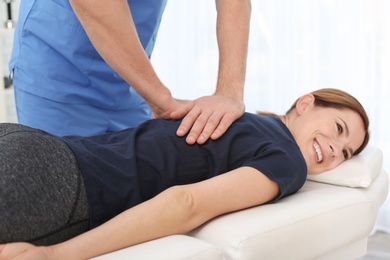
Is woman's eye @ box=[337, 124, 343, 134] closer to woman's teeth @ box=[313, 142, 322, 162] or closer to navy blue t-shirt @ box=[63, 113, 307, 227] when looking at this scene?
woman's teeth @ box=[313, 142, 322, 162]

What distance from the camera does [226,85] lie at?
186cm

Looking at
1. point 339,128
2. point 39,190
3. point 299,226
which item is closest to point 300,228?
point 299,226

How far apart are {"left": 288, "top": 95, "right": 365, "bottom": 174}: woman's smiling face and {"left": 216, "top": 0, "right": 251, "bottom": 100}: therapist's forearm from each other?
0.22m

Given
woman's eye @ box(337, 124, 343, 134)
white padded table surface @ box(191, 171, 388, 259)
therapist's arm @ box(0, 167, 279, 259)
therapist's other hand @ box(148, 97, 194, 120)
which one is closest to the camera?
therapist's arm @ box(0, 167, 279, 259)

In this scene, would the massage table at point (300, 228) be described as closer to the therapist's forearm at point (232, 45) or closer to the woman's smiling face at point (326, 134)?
the woman's smiling face at point (326, 134)

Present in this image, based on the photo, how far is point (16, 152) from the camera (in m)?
1.36

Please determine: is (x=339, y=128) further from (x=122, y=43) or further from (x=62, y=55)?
(x=62, y=55)

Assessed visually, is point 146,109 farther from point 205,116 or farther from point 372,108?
point 372,108

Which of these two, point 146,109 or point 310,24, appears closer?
point 146,109

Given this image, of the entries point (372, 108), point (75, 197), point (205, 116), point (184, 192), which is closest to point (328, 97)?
point (205, 116)

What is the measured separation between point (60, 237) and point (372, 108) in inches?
87.8

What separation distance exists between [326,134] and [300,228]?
42 centimetres

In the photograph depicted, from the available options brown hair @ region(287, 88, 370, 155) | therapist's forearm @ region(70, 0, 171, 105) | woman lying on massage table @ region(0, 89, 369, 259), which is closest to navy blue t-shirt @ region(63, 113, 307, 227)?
woman lying on massage table @ region(0, 89, 369, 259)

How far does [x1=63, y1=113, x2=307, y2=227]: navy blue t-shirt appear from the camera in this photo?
4.78 feet
